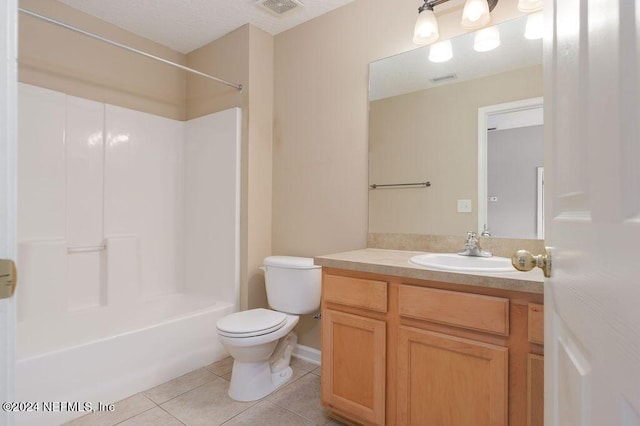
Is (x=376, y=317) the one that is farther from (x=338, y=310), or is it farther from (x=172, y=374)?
(x=172, y=374)

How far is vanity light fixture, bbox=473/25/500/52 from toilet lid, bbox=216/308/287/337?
1919 millimetres

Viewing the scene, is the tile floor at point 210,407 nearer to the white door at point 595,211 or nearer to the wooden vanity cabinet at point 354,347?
the wooden vanity cabinet at point 354,347

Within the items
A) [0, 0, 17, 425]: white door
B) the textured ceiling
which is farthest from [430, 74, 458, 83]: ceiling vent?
[0, 0, 17, 425]: white door

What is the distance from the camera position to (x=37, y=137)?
2172 mm

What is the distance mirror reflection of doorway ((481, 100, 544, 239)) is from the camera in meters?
1.56

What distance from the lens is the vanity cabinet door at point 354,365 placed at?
1449 mm

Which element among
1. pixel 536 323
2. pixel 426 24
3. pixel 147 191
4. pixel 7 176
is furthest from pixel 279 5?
pixel 536 323

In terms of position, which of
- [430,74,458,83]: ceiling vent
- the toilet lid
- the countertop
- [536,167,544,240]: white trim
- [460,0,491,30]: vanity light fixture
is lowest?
the toilet lid

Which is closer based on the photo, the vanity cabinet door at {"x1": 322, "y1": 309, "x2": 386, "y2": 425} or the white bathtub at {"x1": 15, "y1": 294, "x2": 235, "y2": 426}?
the vanity cabinet door at {"x1": 322, "y1": 309, "x2": 386, "y2": 425}

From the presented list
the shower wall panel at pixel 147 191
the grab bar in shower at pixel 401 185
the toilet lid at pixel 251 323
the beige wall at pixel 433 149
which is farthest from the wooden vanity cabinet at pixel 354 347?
the shower wall panel at pixel 147 191

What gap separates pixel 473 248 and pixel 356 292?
66 centimetres

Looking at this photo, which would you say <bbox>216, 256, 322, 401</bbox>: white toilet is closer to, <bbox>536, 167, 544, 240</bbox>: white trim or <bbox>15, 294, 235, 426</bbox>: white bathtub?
<bbox>15, 294, 235, 426</bbox>: white bathtub

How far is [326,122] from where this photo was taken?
7.69 ft

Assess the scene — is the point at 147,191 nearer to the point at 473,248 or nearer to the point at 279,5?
the point at 279,5
